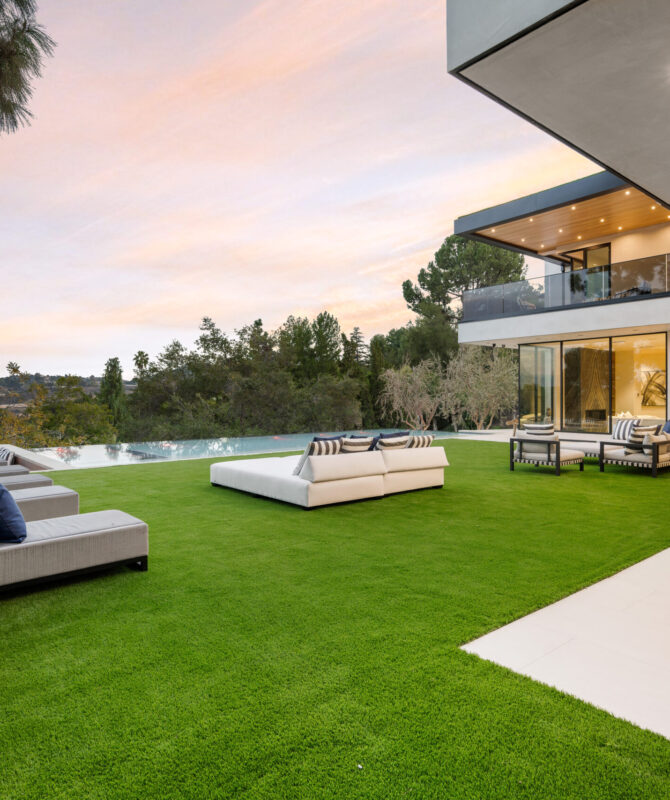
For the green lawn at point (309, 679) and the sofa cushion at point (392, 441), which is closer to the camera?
the green lawn at point (309, 679)

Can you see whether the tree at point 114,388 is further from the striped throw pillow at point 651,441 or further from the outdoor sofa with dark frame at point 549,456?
the striped throw pillow at point 651,441

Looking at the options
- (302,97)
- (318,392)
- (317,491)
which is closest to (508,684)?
(317,491)

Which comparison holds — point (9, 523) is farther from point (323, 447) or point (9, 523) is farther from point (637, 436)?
point (637, 436)

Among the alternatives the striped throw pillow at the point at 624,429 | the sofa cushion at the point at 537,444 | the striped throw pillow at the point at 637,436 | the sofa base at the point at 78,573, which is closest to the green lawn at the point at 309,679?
the sofa base at the point at 78,573

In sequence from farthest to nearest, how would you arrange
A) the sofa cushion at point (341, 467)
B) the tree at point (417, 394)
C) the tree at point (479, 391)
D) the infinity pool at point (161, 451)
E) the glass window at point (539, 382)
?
the tree at point (417, 394), the tree at point (479, 391), the glass window at point (539, 382), the infinity pool at point (161, 451), the sofa cushion at point (341, 467)

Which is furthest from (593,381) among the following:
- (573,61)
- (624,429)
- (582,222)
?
(573,61)

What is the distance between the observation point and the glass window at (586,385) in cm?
1560

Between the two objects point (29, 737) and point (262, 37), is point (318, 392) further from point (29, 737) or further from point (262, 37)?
point (29, 737)

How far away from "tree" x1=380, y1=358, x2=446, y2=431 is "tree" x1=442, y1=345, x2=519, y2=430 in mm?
485

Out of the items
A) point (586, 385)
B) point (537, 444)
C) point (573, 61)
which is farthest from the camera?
point (586, 385)

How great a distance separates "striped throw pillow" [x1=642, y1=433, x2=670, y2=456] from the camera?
9117 millimetres

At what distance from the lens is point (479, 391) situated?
19.7 m

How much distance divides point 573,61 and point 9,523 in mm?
5596

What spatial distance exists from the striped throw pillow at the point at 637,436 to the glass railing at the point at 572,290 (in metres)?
5.64
